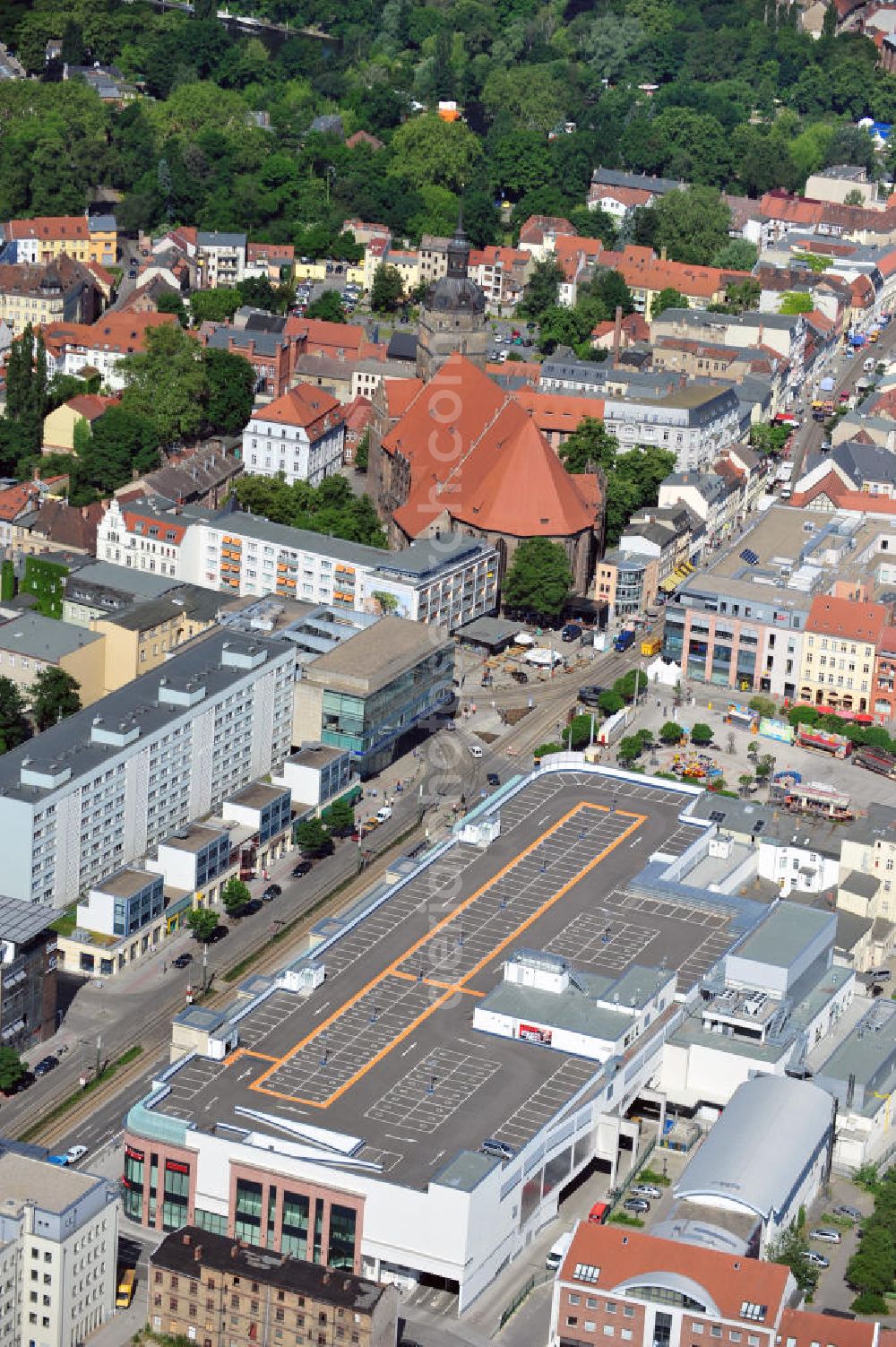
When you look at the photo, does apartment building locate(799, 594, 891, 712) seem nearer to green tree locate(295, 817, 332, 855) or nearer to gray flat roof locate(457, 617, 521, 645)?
gray flat roof locate(457, 617, 521, 645)

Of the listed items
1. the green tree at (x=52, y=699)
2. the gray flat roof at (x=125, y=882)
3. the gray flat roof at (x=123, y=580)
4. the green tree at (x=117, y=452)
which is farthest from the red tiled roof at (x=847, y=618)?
the gray flat roof at (x=125, y=882)

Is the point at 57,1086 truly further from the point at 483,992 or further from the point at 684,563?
the point at 684,563

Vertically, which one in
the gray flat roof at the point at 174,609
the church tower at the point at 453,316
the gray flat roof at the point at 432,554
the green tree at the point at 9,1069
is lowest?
the green tree at the point at 9,1069

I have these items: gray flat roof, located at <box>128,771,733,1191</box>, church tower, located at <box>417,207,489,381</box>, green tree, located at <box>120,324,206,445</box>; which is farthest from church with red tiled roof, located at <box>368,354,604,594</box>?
gray flat roof, located at <box>128,771,733,1191</box>

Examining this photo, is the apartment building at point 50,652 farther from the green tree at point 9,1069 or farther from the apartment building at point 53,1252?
the apartment building at point 53,1252

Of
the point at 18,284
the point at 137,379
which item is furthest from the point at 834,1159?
the point at 18,284

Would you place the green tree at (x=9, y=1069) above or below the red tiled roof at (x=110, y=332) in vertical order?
below

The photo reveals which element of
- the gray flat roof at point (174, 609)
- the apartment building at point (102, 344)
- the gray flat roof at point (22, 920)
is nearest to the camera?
the gray flat roof at point (22, 920)
